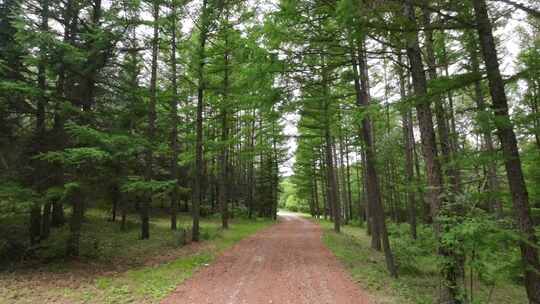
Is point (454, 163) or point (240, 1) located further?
point (240, 1)

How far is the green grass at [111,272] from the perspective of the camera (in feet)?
19.5

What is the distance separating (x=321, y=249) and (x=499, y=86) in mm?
8488

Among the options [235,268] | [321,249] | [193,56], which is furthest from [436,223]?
[193,56]

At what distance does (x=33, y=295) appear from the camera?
234 inches

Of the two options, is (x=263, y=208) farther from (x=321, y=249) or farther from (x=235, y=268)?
(x=235, y=268)

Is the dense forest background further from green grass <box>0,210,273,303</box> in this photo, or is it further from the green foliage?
green grass <box>0,210,273,303</box>

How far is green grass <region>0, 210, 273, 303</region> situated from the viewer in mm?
5953

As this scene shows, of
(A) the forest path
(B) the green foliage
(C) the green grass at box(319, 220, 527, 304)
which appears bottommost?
(C) the green grass at box(319, 220, 527, 304)

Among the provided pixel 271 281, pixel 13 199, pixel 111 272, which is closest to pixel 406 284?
pixel 271 281

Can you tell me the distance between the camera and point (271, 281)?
7.02m

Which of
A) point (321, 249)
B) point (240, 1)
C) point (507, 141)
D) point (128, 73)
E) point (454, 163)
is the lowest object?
point (321, 249)

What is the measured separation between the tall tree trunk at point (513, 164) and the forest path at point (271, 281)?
2.71 meters

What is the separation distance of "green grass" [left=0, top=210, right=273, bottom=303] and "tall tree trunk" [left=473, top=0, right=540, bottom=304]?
250 inches

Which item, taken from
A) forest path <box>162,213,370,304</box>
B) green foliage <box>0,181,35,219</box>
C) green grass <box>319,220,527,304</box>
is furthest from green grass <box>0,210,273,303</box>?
green grass <box>319,220,527,304</box>
